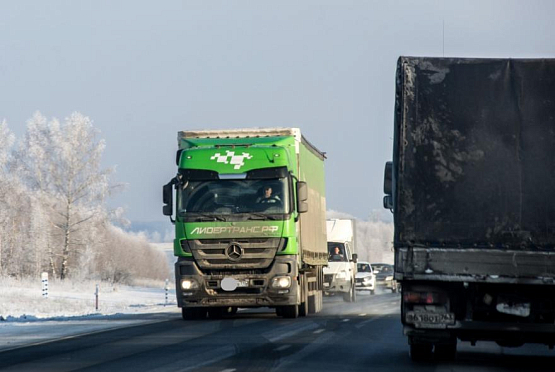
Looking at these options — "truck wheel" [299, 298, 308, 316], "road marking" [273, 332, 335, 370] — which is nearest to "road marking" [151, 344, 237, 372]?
"road marking" [273, 332, 335, 370]

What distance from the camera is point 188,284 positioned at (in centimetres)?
2489

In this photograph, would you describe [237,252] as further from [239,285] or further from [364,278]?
[364,278]

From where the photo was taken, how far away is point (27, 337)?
69.5ft

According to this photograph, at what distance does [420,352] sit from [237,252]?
10.3 m

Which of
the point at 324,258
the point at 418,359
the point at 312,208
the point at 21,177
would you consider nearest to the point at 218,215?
the point at 312,208

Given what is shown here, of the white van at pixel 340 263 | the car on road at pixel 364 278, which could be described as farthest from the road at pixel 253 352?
the car on road at pixel 364 278

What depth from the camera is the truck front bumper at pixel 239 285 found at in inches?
978

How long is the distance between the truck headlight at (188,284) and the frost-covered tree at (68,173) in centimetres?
5128

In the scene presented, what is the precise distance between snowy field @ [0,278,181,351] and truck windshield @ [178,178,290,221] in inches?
125

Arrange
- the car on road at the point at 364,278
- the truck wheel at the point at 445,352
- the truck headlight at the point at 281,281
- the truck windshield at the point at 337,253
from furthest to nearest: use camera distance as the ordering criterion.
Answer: the car on road at the point at 364,278 < the truck windshield at the point at 337,253 < the truck headlight at the point at 281,281 < the truck wheel at the point at 445,352

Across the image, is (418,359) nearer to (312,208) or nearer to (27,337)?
(27,337)

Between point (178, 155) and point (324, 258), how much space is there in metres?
7.99

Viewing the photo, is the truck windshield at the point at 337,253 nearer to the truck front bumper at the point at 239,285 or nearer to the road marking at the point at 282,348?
the truck front bumper at the point at 239,285

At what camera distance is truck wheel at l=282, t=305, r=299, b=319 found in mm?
26344
